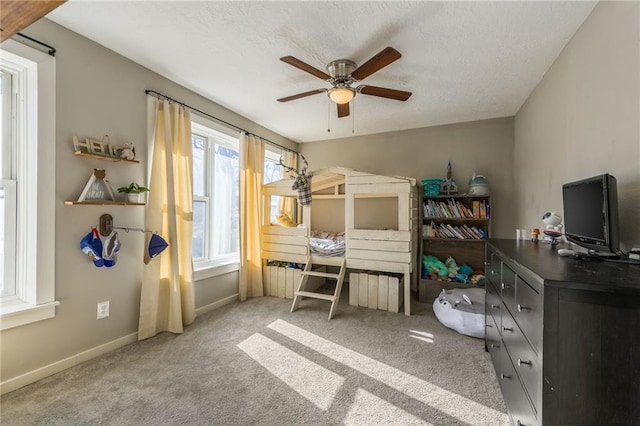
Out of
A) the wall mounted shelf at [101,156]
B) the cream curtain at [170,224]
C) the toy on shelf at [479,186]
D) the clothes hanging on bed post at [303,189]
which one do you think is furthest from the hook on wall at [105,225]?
the toy on shelf at [479,186]

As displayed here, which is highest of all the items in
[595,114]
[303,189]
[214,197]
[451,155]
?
[451,155]

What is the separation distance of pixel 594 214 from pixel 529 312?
63 centimetres

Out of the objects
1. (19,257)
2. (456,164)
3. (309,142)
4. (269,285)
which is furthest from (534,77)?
(19,257)

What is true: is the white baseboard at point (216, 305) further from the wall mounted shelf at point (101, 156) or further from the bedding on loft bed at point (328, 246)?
the wall mounted shelf at point (101, 156)

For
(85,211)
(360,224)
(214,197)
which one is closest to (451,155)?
(360,224)

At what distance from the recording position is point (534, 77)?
96.3 inches

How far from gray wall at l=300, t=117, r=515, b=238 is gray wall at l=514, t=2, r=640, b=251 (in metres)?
0.98

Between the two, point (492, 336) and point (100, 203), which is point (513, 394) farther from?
point (100, 203)

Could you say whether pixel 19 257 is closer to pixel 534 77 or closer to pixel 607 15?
pixel 607 15

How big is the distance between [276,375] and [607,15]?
292cm

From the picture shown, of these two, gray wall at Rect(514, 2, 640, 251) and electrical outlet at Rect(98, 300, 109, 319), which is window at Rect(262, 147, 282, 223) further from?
gray wall at Rect(514, 2, 640, 251)

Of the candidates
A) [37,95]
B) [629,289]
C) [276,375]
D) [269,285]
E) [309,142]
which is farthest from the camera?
[309,142]

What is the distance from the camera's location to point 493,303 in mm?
1824

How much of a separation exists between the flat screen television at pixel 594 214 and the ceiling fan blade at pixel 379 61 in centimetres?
125
